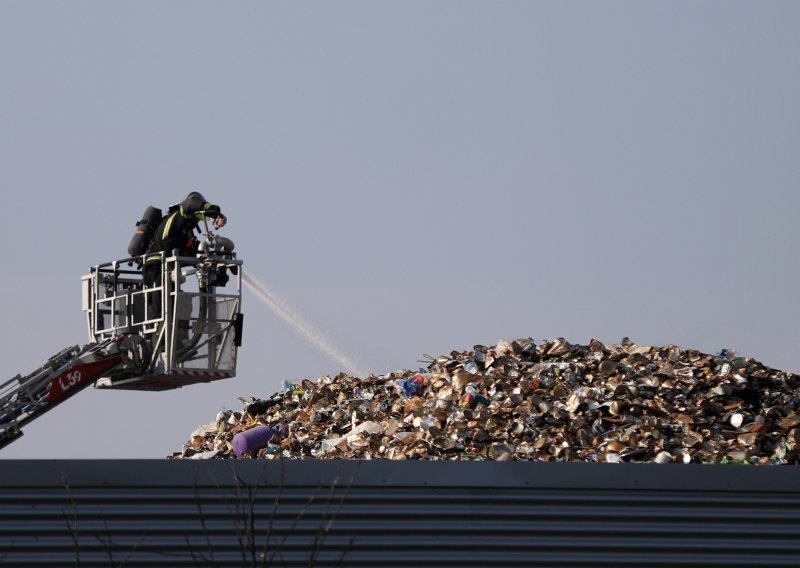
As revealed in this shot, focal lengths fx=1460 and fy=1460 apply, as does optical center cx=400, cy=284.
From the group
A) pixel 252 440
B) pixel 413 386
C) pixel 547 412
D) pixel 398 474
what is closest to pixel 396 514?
pixel 398 474

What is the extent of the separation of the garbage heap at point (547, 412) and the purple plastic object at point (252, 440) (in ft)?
0.06

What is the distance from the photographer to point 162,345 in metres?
16.9

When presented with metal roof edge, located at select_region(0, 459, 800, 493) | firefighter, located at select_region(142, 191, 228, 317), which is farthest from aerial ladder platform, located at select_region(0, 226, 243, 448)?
metal roof edge, located at select_region(0, 459, 800, 493)

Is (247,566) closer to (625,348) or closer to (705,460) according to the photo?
(705,460)

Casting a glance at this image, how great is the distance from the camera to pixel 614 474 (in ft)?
29.2

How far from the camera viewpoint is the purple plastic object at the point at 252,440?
57.2 feet

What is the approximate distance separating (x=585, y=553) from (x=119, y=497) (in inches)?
109

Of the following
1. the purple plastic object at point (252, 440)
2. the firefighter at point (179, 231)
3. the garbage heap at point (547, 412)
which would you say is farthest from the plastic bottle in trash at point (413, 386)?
the firefighter at point (179, 231)

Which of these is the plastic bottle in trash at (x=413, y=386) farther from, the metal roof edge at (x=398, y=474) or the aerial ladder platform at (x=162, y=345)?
the metal roof edge at (x=398, y=474)

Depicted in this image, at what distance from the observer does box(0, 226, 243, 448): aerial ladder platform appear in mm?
16672

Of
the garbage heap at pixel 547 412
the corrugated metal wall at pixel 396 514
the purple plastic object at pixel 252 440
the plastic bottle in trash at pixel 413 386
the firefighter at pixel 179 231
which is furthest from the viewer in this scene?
the plastic bottle in trash at pixel 413 386

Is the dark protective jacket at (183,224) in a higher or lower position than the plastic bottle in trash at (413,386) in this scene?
higher

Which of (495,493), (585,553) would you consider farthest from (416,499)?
(585,553)

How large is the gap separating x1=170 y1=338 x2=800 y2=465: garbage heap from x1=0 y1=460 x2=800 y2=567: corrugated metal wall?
5.92 meters
